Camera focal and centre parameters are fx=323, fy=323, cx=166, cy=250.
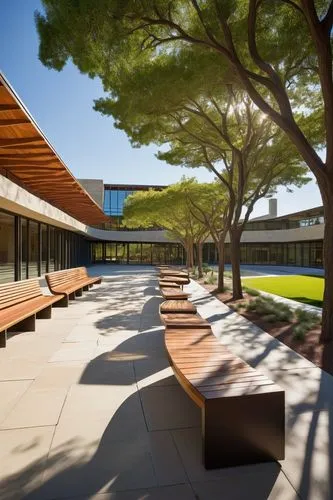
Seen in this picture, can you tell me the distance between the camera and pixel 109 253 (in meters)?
45.2

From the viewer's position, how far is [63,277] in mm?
11547

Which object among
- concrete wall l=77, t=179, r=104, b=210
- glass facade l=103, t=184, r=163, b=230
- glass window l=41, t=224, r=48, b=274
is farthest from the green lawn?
glass facade l=103, t=184, r=163, b=230

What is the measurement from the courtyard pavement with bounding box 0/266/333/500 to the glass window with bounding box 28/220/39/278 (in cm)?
1043

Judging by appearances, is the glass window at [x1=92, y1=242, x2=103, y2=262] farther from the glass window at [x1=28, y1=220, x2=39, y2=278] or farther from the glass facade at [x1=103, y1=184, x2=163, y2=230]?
the glass window at [x1=28, y1=220, x2=39, y2=278]

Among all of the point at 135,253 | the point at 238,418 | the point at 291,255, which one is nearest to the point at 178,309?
the point at 238,418

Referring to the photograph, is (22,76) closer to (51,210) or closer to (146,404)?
(51,210)

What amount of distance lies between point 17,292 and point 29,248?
29.2ft

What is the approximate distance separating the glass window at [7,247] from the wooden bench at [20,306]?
445 centimetres

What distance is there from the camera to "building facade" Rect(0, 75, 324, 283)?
31.5ft

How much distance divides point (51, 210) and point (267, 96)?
10.2 metres

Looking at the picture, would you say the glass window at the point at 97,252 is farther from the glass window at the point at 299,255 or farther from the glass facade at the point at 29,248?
the glass window at the point at 299,255

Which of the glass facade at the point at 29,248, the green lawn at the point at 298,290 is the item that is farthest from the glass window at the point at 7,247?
the green lawn at the point at 298,290

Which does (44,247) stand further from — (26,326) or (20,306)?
(26,326)

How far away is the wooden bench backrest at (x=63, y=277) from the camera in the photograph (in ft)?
32.6
